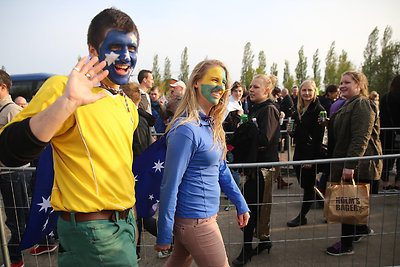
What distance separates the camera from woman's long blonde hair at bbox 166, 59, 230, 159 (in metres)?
2.19

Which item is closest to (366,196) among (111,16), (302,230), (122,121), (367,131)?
(367,131)

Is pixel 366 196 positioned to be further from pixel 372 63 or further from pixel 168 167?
pixel 372 63

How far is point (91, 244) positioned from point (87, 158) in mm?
424

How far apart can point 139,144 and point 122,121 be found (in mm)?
1805

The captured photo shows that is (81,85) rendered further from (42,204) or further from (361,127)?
(361,127)

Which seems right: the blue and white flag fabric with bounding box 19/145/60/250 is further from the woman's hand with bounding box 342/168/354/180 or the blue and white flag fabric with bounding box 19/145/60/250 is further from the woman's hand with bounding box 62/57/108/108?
the woman's hand with bounding box 342/168/354/180

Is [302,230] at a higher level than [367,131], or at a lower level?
lower

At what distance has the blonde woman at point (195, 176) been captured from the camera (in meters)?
1.92

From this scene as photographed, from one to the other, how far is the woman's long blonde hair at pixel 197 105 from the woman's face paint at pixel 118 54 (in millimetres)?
595

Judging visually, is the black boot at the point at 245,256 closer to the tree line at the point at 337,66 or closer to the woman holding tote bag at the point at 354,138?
the woman holding tote bag at the point at 354,138

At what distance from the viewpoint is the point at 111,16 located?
162 centimetres

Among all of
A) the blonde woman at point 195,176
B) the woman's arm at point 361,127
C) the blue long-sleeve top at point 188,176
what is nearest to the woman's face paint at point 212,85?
the blonde woman at point 195,176

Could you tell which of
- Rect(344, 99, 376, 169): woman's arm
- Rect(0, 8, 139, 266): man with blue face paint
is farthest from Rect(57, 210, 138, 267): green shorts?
Rect(344, 99, 376, 169): woman's arm

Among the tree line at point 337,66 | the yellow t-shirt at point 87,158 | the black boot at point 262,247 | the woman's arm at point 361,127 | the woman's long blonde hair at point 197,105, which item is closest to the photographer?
the yellow t-shirt at point 87,158
